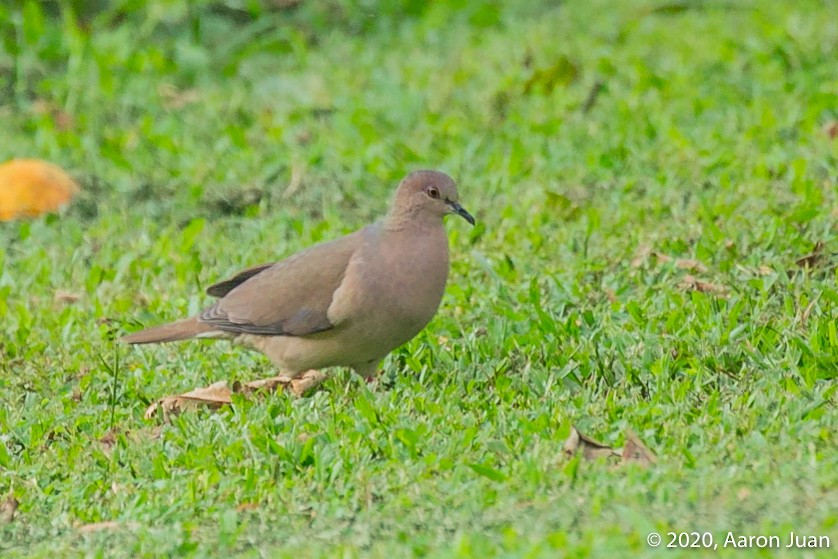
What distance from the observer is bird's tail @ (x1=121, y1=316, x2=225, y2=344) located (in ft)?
20.0

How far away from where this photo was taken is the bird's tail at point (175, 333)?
610 cm

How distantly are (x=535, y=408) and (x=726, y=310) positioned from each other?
1.20 metres

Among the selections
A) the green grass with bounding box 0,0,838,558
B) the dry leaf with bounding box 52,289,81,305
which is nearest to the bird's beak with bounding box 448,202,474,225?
the green grass with bounding box 0,0,838,558

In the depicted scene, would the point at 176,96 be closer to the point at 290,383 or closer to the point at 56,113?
the point at 56,113

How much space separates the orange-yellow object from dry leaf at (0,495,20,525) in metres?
3.75

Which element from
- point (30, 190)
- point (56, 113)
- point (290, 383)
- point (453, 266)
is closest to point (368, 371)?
point (290, 383)

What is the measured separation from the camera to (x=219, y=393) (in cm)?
572

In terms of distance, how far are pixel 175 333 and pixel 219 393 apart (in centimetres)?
52

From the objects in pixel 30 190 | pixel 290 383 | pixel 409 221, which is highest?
pixel 409 221

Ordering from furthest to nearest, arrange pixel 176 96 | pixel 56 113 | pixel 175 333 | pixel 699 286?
1. pixel 176 96
2. pixel 56 113
3. pixel 699 286
4. pixel 175 333

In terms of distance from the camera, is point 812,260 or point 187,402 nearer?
point 187,402

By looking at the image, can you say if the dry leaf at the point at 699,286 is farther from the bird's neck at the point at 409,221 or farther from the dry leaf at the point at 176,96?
the dry leaf at the point at 176,96

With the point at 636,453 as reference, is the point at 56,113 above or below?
below

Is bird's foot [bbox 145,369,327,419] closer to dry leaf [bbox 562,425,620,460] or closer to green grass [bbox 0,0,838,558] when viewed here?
green grass [bbox 0,0,838,558]
